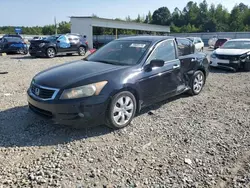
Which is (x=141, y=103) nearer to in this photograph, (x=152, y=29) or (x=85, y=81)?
(x=85, y=81)

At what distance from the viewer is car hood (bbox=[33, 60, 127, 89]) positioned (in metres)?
3.79

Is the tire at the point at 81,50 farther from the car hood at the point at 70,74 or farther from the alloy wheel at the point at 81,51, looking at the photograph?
the car hood at the point at 70,74

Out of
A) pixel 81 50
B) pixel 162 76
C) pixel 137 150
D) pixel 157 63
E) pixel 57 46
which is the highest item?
pixel 57 46

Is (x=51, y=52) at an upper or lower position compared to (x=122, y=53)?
lower

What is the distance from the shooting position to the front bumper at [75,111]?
359cm

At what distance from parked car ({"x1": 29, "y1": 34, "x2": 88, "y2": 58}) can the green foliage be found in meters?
47.5

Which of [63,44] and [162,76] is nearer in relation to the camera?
[162,76]

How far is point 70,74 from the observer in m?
4.02

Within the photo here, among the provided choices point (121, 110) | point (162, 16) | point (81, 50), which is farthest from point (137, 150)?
point (162, 16)

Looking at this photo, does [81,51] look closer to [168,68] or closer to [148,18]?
[168,68]

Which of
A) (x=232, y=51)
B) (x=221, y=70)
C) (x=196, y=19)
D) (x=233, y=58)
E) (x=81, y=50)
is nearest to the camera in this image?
(x=233, y=58)

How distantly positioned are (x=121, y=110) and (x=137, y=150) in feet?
2.68

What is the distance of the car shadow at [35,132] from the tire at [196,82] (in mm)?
2870

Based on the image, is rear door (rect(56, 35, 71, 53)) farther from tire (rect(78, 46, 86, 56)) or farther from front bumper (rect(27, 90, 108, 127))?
front bumper (rect(27, 90, 108, 127))
